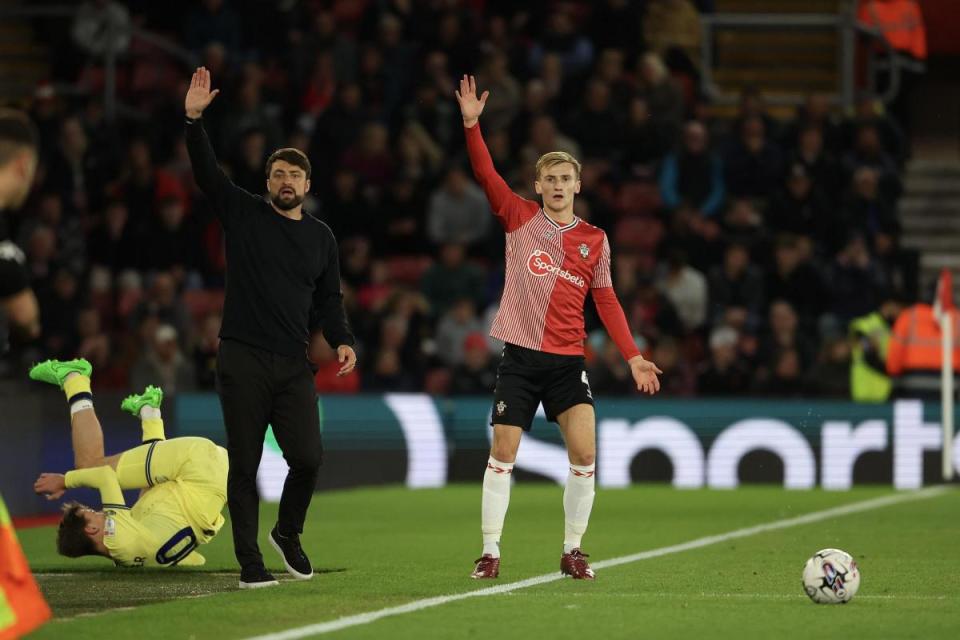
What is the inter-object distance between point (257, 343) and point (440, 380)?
405 inches

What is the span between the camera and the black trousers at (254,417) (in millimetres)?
9273

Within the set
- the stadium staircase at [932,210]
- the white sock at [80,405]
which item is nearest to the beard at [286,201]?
the white sock at [80,405]

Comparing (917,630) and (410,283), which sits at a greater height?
(410,283)

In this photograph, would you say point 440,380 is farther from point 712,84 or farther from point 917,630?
point 917,630

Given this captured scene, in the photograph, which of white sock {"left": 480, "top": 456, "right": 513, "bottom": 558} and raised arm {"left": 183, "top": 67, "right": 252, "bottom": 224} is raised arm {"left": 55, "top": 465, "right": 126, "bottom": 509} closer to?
raised arm {"left": 183, "top": 67, "right": 252, "bottom": 224}

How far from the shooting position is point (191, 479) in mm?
10773

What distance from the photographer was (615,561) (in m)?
10.9

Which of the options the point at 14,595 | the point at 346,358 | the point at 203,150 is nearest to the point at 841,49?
the point at 346,358

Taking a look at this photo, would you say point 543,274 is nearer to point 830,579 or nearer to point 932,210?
point 830,579

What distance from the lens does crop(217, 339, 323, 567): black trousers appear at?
365 inches

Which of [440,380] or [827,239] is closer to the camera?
[440,380]

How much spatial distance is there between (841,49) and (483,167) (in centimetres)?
1493

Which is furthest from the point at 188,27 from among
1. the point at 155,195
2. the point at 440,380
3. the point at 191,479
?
the point at 191,479

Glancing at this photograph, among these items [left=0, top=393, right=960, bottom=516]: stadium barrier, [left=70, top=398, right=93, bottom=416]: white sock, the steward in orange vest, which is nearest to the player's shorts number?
[left=70, top=398, right=93, bottom=416]: white sock
